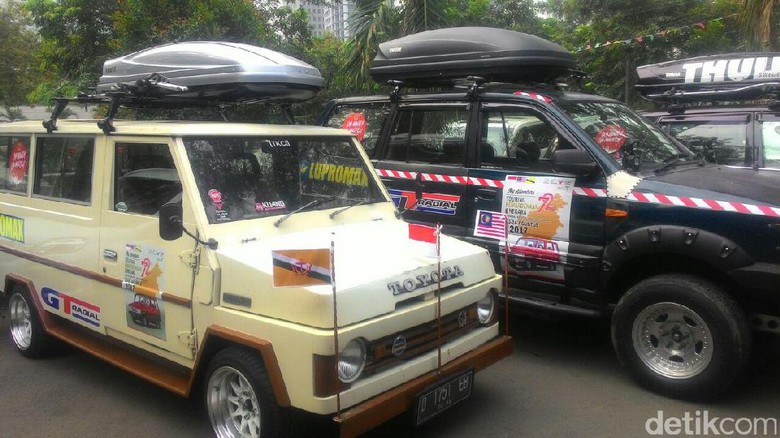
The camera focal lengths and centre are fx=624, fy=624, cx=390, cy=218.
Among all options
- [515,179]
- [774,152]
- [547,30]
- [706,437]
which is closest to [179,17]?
[515,179]

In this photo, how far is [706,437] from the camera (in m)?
3.79

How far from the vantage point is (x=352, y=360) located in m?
3.06

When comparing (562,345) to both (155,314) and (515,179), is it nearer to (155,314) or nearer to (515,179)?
(515,179)

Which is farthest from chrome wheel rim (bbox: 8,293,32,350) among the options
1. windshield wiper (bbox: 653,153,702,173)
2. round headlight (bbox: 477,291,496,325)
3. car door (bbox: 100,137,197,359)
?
windshield wiper (bbox: 653,153,702,173)

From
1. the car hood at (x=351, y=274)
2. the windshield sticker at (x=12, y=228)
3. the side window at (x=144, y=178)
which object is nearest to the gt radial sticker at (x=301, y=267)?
the car hood at (x=351, y=274)

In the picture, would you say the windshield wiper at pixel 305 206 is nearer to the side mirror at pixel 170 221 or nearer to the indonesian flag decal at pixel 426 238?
the side mirror at pixel 170 221

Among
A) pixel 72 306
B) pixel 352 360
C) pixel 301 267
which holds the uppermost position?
pixel 301 267

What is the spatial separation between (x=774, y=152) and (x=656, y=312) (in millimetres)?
3108

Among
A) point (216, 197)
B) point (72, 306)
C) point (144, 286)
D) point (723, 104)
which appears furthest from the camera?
point (723, 104)

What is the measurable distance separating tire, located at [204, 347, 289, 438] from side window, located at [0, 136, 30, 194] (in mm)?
2900

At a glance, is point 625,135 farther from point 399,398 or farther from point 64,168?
point 64,168

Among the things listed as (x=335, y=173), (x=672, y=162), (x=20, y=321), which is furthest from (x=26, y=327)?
(x=672, y=162)

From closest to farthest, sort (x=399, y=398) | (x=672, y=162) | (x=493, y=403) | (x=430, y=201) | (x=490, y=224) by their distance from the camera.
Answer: (x=399, y=398) → (x=493, y=403) → (x=672, y=162) → (x=490, y=224) → (x=430, y=201)

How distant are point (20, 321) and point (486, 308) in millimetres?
3977
